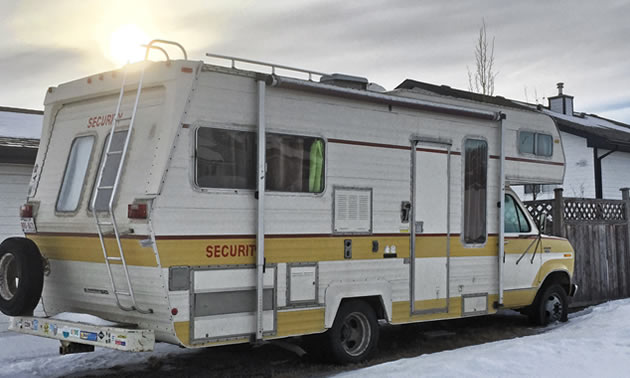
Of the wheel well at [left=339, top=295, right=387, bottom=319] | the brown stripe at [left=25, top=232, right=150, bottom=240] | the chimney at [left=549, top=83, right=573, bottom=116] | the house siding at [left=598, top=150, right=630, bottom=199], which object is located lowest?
the wheel well at [left=339, top=295, right=387, bottom=319]

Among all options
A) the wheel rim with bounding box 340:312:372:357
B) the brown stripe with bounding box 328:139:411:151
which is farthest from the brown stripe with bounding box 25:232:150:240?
the wheel rim with bounding box 340:312:372:357

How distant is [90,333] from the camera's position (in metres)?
6.53

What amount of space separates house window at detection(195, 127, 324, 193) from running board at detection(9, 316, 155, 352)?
1391mm

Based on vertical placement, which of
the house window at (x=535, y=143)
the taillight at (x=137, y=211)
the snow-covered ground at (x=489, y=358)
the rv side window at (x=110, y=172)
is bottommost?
the snow-covered ground at (x=489, y=358)

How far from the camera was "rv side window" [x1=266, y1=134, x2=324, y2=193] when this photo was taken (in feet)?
23.3

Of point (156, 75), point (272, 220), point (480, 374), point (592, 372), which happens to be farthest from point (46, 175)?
point (592, 372)

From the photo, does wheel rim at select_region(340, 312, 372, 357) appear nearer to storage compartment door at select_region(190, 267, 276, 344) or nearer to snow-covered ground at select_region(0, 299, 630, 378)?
snow-covered ground at select_region(0, 299, 630, 378)

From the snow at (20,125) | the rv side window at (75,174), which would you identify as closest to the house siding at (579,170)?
the snow at (20,125)

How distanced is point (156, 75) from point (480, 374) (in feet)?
12.4

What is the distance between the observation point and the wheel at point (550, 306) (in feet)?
33.2

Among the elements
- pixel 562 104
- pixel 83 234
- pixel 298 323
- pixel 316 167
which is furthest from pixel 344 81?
pixel 562 104

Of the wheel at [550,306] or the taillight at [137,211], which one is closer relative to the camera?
the taillight at [137,211]

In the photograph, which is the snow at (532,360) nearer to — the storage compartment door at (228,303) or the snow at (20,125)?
the storage compartment door at (228,303)

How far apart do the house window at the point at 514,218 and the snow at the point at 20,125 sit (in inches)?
274
